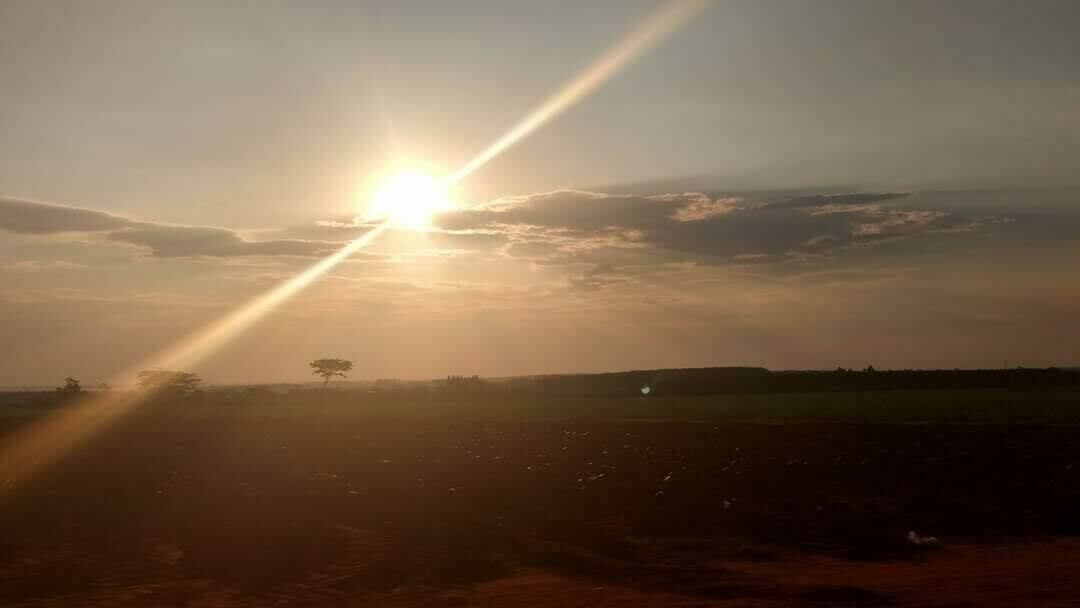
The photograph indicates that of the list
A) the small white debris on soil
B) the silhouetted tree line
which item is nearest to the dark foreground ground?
the small white debris on soil

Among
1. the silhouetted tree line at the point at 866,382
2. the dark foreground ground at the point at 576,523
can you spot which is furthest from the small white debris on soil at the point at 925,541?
the silhouetted tree line at the point at 866,382

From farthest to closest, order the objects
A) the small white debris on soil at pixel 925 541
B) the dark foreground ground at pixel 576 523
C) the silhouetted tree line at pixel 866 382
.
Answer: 1. the silhouetted tree line at pixel 866 382
2. the small white debris on soil at pixel 925 541
3. the dark foreground ground at pixel 576 523

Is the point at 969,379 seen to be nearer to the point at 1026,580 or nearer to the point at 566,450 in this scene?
the point at 566,450

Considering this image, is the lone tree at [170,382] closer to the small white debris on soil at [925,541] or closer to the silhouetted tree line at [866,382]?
the silhouetted tree line at [866,382]

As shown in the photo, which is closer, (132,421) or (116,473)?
(116,473)

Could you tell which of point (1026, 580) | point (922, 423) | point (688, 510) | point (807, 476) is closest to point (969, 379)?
point (922, 423)

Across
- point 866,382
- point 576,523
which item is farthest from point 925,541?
point 866,382

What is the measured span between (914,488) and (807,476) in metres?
2.85

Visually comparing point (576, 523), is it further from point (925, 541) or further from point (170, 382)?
point (170, 382)

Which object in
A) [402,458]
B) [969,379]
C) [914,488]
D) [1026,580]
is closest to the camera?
[1026,580]

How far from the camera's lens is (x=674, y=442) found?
34.0 meters

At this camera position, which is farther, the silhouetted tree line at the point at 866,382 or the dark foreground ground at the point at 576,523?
the silhouetted tree line at the point at 866,382

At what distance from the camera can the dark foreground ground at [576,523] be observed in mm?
13203

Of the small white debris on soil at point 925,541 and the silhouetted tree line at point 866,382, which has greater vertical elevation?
the silhouetted tree line at point 866,382
